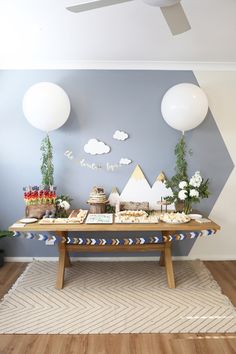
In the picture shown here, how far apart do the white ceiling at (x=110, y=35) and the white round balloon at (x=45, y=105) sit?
0.45 metres

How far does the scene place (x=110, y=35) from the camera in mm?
2533

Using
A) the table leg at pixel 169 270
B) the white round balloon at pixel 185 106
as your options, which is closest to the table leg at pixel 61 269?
the table leg at pixel 169 270

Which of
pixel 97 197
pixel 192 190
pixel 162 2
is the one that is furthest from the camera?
pixel 97 197

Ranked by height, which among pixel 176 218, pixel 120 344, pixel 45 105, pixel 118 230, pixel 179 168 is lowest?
pixel 120 344

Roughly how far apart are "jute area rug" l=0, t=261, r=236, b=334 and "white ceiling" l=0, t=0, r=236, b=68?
2.38m

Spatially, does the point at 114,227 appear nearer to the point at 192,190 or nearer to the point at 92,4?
the point at 192,190

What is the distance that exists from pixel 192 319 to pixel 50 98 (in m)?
2.37

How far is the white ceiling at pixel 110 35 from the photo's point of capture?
2098mm

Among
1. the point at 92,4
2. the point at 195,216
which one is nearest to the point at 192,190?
the point at 195,216

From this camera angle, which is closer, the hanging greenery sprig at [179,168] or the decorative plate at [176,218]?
the decorative plate at [176,218]

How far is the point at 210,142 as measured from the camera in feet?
10.8

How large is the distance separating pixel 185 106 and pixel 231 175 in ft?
3.74

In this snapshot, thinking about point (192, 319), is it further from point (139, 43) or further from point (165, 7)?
point (139, 43)

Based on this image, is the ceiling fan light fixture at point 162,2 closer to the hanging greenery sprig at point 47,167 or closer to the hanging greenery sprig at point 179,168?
the hanging greenery sprig at point 179,168
